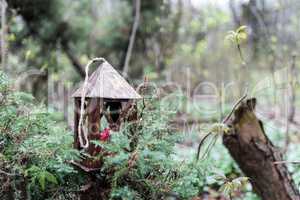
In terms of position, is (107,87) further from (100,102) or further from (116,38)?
(116,38)

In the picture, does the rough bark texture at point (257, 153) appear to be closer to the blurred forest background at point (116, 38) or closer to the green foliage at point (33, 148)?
the blurred forest background at point (116, 38)

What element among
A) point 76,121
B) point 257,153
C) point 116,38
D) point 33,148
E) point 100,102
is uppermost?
point 116,38

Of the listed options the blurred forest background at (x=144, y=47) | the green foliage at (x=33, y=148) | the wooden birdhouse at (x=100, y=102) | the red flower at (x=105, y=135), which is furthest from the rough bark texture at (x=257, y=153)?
the green foliage at (x=33, y=148)

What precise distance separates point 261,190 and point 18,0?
3.67 m

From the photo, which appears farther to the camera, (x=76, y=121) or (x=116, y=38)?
(x=116, y=38)

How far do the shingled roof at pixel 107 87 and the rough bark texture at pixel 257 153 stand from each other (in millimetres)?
1054

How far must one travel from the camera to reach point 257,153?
8.38ft

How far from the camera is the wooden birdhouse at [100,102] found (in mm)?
1782

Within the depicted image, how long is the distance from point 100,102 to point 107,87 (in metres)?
0.08

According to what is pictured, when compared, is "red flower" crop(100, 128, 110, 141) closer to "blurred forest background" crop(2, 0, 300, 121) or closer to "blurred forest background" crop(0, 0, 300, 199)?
"blurred forest background" crop(0, 0, 300, 199)

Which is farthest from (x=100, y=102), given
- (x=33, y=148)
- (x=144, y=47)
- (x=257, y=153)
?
(x=144, y=47)

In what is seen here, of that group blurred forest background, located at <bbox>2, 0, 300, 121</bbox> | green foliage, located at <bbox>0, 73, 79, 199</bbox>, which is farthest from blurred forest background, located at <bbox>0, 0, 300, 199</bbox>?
green foliage, located at <bbox>0, 73, 79, 199</bbox>

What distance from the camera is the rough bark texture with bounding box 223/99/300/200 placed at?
101 inches

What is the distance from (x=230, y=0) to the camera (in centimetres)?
720
